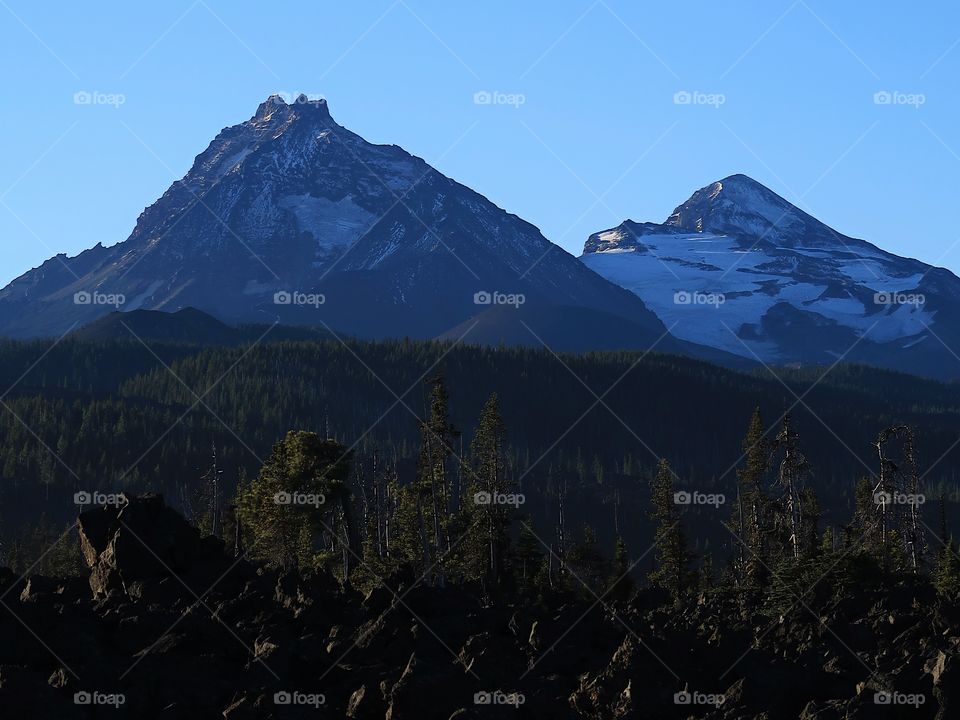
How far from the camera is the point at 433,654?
42.7 meters

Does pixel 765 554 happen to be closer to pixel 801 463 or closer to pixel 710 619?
pixel 801 463

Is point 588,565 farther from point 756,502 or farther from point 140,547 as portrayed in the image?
point 140,547

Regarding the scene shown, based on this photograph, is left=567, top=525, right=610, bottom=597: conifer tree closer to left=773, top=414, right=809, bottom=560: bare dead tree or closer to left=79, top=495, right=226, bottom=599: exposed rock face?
left=773, top=414, right=809, bottom=560: bare dead tree

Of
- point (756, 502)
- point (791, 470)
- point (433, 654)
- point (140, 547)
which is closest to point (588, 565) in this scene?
point (756, 502)

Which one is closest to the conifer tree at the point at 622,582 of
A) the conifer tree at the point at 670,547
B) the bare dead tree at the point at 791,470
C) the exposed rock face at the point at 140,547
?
the conifer tree at the point at 670,547

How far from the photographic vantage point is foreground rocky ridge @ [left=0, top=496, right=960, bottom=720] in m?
37.3

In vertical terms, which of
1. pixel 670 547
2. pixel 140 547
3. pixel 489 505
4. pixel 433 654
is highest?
pixel 489 505

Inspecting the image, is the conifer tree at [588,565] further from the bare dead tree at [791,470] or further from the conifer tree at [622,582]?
the bare dead tree at [791,470]

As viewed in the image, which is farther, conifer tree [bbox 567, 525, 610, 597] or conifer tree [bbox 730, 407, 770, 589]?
conifer tree [bbox 567, 525, 610, 597]

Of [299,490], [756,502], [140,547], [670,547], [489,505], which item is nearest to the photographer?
[140,547]

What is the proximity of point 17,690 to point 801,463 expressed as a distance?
52.9 m

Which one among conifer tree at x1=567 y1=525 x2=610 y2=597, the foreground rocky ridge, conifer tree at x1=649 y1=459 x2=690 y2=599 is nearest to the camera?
the foreground rocky ridge

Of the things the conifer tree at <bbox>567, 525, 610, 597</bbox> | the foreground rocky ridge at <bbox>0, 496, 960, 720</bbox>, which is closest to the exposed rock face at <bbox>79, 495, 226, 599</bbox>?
the foreground rocky ridge at <bbox>0, 496, 960, 720</bbox>

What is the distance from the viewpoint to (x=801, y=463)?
8056 centimetres
